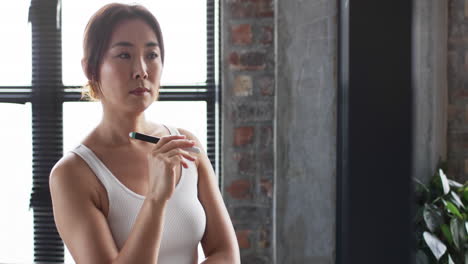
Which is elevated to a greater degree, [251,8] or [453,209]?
[251,8]

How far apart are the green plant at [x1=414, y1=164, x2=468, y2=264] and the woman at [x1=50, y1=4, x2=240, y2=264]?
2.54 feet

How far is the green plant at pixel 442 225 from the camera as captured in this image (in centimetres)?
155

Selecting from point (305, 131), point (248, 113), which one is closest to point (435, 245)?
point (305, 131)

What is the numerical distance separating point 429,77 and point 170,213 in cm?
141

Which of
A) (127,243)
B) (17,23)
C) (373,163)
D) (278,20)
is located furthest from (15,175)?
(373,163)

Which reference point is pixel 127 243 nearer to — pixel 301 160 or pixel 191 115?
pixel 301 160

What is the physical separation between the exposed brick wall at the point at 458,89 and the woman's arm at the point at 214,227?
1.29 meters

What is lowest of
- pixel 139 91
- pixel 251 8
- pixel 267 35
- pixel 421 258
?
pixel 421 258

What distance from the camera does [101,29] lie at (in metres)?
1.17

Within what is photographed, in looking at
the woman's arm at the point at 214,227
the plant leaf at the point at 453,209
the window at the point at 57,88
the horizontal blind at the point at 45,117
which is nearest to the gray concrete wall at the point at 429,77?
the plant leaf at the point at 453,209

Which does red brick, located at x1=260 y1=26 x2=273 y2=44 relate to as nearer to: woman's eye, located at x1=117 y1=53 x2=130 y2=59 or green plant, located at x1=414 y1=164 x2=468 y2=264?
woman's eye, located at x1=117 y1=53 x2=130 y2=59

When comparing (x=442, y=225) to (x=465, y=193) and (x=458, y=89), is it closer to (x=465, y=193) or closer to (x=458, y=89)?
(x=465, y=193)

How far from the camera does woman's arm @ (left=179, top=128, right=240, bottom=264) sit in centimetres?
123

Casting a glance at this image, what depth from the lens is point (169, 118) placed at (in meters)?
2.01
